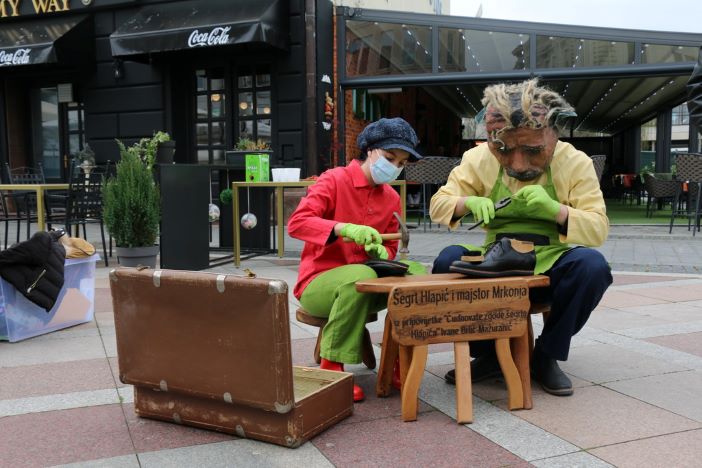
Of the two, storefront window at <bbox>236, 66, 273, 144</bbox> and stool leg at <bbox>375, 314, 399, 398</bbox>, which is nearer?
stool leg at <bbox>375, 314, 399, 398</bbox>

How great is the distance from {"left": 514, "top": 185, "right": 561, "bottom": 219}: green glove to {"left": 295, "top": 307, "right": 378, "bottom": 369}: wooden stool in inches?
34.6

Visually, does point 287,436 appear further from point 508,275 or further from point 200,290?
point 508,275

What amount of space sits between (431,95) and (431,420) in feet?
54.7

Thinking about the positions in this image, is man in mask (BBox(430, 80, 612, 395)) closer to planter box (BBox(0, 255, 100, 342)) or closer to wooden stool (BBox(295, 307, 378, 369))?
wooden stool (BBox(295, 307, 378, 369))

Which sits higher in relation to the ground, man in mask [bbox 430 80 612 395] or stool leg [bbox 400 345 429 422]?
man in mask [bbox 430 80 612 395]

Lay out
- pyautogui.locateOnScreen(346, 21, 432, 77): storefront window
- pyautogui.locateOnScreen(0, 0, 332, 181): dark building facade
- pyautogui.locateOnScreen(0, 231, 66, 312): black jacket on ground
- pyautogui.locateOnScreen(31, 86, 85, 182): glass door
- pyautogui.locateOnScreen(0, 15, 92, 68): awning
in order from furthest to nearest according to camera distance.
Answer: pyautogui.locateOnScreen(31, 86, 85, 182): glass door < pyautogui.locateOnScreen(0, 15, 92, 68): awning < pyautogui.locateOnScreen(346, 21, 432, 77): storefront window < pyautogui.locateOnScreen(0, 0, 332, 181): dark building facade < pyautogui.locateOnScreen(0, 231, 66, 312): black jacket on ground

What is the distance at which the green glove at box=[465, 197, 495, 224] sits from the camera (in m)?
2.92

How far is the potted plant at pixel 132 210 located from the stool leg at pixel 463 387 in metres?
4.26

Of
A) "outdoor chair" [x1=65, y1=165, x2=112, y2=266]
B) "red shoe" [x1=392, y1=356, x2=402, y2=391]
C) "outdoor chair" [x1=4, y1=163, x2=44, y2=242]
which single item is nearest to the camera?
"red shoe" [x1=392, y1=356, x2=402, y2=391]

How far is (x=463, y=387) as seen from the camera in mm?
2650

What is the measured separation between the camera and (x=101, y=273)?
6.61 meters

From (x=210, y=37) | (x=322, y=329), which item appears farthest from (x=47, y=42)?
(x=322, y=329)

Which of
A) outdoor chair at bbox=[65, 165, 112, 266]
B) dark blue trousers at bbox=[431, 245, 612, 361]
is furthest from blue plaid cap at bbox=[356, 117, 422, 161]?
outdoor chair at bbox=[65, 165, 112, 266]

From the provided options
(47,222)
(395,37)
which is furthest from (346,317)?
(395,37)
